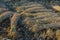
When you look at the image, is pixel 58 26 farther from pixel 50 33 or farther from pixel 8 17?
pixel 8 17

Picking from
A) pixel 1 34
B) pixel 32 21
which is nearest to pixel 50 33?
pixel 32 21

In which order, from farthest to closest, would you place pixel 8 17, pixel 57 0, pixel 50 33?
pixel 57 0 → pixel 8 17 → pixel 50 33

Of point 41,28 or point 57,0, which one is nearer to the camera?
point 41,28

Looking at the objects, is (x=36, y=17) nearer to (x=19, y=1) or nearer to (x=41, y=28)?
(x=41, y=28)

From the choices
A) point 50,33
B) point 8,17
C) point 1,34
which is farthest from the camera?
point 8,17

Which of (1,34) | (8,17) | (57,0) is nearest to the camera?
(1,34)

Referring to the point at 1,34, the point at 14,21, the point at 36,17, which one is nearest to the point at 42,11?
the point at 36,17
